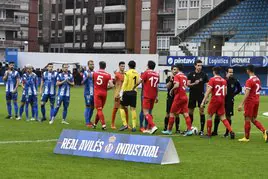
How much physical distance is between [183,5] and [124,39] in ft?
43.9

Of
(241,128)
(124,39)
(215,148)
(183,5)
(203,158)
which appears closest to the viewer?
(203,158)

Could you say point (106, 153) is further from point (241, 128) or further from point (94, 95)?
point (241, 128)

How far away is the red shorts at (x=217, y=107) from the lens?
18.1 meters

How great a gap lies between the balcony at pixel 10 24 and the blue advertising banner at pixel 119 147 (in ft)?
280

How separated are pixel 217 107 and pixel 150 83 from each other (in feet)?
7.70

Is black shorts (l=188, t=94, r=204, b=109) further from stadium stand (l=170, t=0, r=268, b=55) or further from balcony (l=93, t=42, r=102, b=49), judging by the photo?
balcony (l=93, t=42, r=102, b=49)

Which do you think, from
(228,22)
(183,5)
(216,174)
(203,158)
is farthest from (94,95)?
(183,5)

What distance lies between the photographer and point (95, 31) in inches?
3750

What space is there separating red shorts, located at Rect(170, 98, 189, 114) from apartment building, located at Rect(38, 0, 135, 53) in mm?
71984

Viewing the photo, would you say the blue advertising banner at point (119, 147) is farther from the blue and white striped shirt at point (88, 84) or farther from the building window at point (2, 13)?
the building window at point (2, 13)

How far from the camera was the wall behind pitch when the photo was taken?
237 ft

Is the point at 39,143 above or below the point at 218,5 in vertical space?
below

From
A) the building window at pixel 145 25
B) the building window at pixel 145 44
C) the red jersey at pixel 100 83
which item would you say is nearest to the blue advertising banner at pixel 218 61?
the building window at pixel 145 44

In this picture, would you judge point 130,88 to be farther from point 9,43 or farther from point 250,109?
point 9,43
